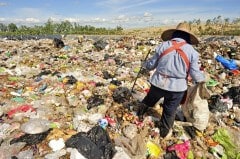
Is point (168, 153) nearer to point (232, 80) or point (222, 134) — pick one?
point (222, 134)

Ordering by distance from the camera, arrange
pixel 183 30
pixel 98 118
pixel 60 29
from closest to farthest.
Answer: pixel 183 30 < pixel 98 118 < pixel 60 29

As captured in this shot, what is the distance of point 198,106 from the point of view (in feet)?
12.3

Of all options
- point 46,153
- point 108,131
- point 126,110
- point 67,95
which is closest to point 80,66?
point 67,95

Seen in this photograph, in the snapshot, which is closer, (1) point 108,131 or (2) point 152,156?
(2) point 152,156

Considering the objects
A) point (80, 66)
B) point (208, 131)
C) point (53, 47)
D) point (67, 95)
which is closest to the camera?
point (208, 131)

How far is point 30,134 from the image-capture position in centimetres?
363

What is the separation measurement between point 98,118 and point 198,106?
1.50m

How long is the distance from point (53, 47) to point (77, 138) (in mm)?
8411

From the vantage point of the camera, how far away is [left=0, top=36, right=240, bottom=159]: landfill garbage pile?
132 inches

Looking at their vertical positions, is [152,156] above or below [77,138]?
below

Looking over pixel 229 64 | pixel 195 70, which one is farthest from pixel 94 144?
pixel 229 64

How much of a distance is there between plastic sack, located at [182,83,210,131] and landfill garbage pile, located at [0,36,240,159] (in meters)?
0.11

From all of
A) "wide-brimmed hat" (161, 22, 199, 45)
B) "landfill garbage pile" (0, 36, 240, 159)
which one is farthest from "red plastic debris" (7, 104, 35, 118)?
"wide-brimmed hat" (161, 22, 199, 45)

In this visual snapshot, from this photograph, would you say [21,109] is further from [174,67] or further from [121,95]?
[174,67]
